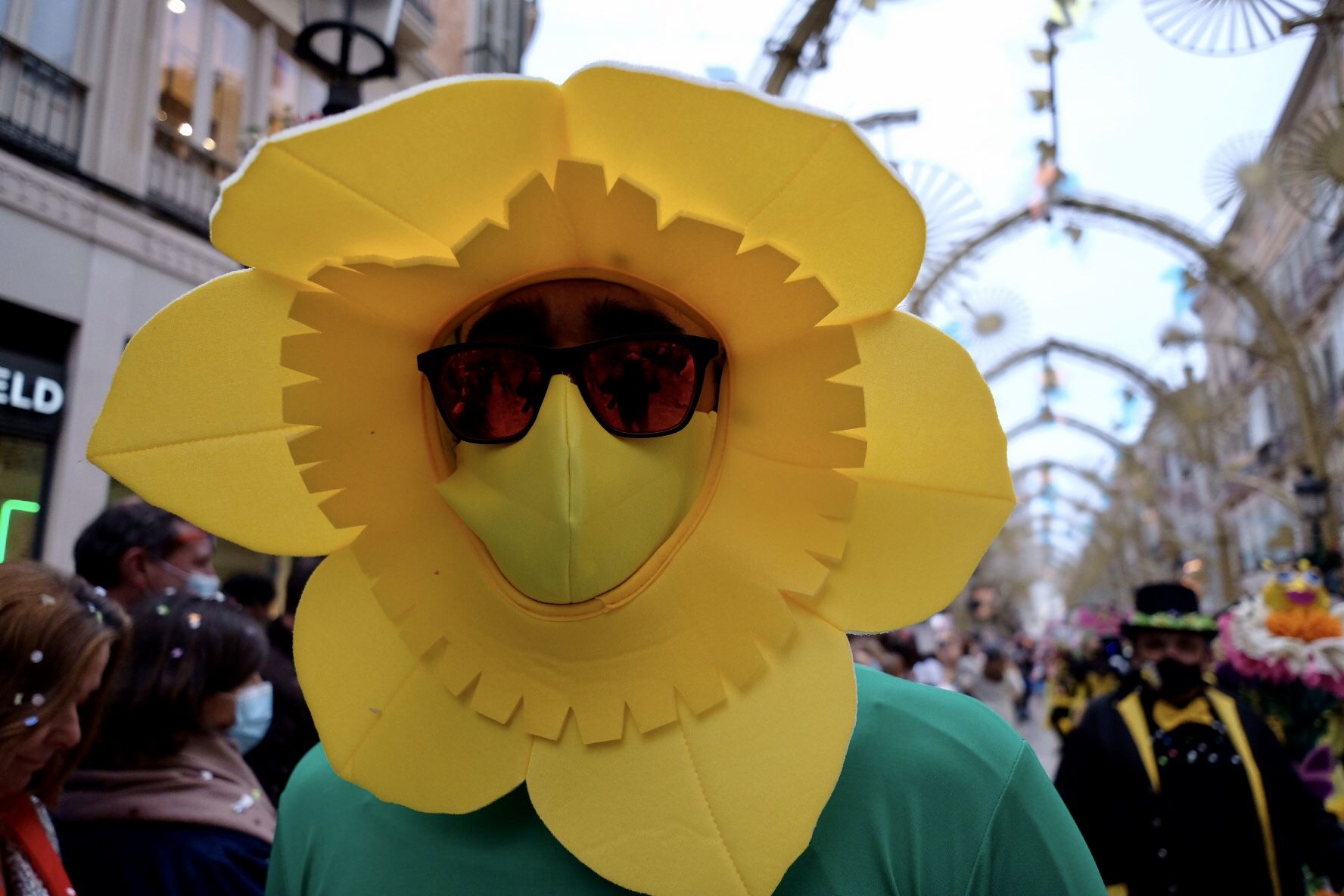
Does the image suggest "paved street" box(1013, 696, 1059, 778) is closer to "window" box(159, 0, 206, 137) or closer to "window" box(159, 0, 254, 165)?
"window" box(159, 0, 254, 165)

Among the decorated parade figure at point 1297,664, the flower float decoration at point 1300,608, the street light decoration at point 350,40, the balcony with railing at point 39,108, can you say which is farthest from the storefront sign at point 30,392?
the flower float decoration at point 1300,608

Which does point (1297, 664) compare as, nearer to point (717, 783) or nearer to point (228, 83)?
point (717, 783)

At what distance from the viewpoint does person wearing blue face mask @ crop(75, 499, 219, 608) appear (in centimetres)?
319

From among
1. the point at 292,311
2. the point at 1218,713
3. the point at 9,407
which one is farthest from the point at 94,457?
the point at 9,407

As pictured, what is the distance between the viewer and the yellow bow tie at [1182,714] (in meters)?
3.80

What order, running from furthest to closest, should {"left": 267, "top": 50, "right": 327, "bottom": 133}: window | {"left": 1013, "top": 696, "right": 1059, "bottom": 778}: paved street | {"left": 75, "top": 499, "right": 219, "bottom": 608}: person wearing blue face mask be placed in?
{"left": 1013, "top": 696, "right": 1059, "bottom": 778}: paved street < {"left": 267, "top": 50, "right": 327, "bottom": 133}: window < {"left": 75, "top": 499, "right": 219, "bottom": 608}: person wearing blue face mask

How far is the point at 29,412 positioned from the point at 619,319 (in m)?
6.92

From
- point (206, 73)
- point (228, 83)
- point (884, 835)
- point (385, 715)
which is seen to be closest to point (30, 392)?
point (206, 73)

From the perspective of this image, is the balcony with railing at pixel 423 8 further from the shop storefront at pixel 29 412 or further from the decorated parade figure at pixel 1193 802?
the decorated parade figure at pixel 1193 802

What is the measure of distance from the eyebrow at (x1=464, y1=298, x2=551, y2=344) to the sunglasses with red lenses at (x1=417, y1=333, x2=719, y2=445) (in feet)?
0.13

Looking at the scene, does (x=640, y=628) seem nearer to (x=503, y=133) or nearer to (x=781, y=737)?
(x=781, y=737)

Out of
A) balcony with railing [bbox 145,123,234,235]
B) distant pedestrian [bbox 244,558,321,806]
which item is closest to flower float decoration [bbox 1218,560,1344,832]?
distant pedestrian [bbox 244,558,321,806]

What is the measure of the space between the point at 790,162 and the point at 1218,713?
144 inches

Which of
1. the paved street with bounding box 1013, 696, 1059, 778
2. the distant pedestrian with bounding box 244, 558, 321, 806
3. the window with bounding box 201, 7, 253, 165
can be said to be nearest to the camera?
the distant pedestrian with bounding box 244, 558, 321, 806
